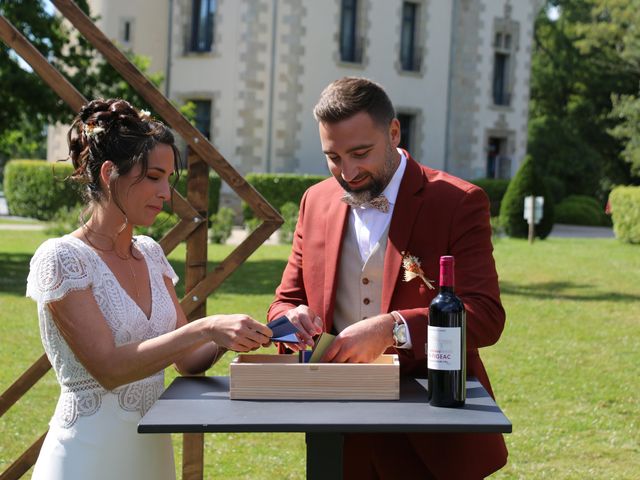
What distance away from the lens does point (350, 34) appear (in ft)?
100

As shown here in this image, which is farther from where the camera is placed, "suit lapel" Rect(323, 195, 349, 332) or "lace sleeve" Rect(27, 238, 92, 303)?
"suit lapel" Rect(323, 195, 349, 332)

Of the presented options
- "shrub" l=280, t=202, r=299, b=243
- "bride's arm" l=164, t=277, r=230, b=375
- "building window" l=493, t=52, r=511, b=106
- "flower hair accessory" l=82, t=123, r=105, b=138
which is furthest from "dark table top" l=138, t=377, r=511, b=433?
"building window" l=493, t=52, r=511, b=106

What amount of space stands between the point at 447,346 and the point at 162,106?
2149 mm

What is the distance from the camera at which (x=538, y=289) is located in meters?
14.3

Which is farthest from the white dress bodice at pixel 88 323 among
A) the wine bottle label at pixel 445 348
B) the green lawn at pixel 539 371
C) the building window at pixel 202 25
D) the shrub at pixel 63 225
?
the building window at pixel 202 25

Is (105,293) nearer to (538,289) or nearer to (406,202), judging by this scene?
(406,202)

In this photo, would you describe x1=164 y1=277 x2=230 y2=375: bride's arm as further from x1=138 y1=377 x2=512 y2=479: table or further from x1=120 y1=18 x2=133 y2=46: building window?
x1=120 y1=18 x2=133 y2=46: building window

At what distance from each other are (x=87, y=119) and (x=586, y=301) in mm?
10719

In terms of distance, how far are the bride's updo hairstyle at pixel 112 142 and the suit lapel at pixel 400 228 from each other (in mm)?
811

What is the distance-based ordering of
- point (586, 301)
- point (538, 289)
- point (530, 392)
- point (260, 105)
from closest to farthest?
point (530, 392) → point (586, 301) → point (538, 289) → point (260, 105)

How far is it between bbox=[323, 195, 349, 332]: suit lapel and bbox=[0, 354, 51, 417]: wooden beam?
1495 millimetres

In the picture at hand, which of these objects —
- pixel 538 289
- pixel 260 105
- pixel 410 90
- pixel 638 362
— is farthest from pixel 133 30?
pixel 638 362

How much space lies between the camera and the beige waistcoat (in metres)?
3.54

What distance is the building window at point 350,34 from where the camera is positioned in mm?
30344
